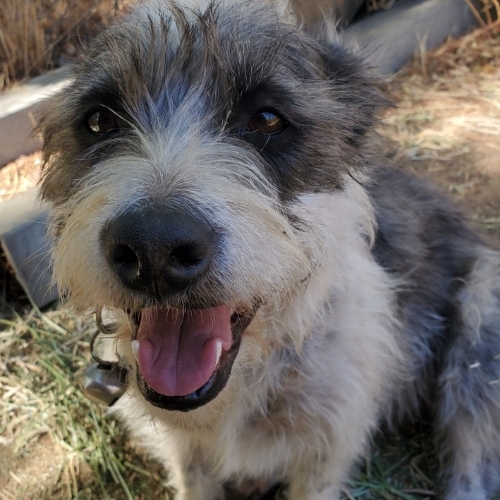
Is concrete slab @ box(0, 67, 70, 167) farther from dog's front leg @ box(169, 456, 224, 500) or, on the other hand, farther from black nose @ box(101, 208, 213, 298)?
black nose @ box(101, 208, 213, 298)

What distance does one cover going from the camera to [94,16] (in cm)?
511

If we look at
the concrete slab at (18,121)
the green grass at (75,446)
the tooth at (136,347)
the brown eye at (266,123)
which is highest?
the brown eye at (266,123)

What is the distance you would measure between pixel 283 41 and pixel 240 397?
1.32 m

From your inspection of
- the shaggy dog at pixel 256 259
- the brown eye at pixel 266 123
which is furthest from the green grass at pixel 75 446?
the brown eye at pixel 266 123

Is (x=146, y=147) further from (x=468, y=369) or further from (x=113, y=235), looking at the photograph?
(x=468, y=369)

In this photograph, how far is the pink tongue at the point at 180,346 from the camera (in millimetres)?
1830

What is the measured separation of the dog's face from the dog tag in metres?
0.75

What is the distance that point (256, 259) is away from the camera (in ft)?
5.50

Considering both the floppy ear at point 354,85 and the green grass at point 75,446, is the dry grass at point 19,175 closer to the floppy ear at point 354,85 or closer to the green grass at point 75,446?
the green grass at point 75,446

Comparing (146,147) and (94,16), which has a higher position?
(146,147)

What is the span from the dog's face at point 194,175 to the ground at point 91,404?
58 cm

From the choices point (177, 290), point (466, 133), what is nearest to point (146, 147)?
point (177, 290)

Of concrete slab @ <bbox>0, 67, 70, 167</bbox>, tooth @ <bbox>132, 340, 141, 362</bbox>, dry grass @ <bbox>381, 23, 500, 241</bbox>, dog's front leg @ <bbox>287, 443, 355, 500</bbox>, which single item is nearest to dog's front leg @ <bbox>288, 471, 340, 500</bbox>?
dog's front leg @ <bbox>287, 443, 355, 500</bbox>

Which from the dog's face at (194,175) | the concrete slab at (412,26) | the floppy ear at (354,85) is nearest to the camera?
the dog's face at (194,175)
